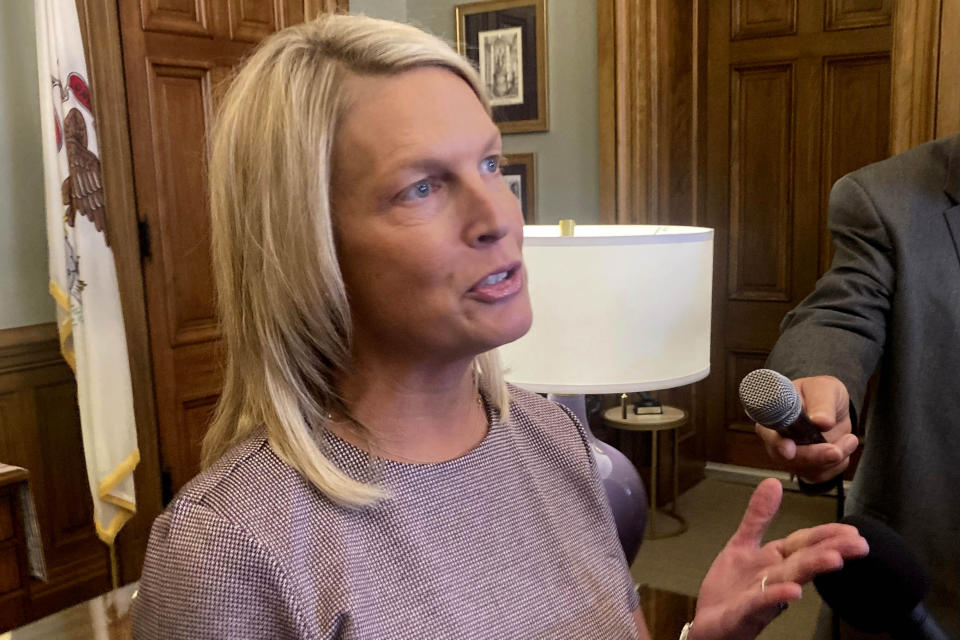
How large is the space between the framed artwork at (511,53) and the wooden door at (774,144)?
767 mm

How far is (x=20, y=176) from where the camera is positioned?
256 centimetres

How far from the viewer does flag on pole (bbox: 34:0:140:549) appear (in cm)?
239

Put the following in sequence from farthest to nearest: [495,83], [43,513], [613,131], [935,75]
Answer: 1. [495,83]
2. [613,131]
3. [43,513]
4. [935,75]

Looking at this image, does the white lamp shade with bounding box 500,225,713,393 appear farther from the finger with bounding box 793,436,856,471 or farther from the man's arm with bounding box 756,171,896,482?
the finger with bounding box 793,436,856,471

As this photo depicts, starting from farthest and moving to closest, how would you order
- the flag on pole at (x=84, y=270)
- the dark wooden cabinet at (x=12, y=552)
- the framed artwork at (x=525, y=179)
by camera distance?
1. the framed artwork at (x=525, y=179)
2. the flag on pole at (x=84, y=270)
3. the dark wooden cabinet at (x=12, y=552)

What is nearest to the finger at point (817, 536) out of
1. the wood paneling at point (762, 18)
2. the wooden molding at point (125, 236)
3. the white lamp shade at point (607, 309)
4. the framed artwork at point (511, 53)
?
the white lamp shade at point (607, 309)

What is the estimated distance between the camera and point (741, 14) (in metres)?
3.49

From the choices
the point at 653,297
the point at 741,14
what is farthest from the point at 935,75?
the point at 653,297

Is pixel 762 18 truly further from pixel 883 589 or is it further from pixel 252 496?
pixel 252 496

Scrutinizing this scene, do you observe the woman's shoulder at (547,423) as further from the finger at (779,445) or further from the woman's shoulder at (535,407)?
the finger at (779,445)

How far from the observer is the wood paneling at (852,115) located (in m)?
3.28

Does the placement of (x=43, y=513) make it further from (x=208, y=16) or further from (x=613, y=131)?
(x=613, y=131)

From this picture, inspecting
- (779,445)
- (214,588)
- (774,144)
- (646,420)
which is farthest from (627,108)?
(214,588)

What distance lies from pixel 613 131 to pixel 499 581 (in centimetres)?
256
